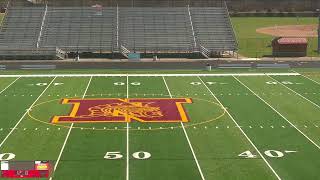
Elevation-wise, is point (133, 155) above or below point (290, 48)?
below

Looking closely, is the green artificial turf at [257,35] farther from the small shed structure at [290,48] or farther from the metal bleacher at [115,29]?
the metal bleacher at [115,29]

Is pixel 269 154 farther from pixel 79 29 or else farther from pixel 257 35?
pixel 257 35

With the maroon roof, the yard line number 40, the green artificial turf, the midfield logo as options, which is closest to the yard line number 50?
the yard line number 40

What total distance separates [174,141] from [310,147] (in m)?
4.95

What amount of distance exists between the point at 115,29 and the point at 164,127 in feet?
96.4

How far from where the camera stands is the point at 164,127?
73.1 ft

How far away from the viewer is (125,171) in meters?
17.0

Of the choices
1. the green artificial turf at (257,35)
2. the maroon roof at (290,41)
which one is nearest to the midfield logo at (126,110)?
the maroon roof at (290,41)

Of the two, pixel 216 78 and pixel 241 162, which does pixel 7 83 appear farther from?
pixel 241 162

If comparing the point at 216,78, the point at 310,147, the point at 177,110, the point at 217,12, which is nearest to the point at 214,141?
the point at 310,147

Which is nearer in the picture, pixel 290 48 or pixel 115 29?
pixel 290 48

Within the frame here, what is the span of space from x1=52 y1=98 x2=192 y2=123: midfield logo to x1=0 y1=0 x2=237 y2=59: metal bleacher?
18782 millimetres

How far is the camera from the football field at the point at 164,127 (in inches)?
689

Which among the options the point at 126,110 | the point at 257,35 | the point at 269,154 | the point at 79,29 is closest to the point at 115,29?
the point at 79,29
